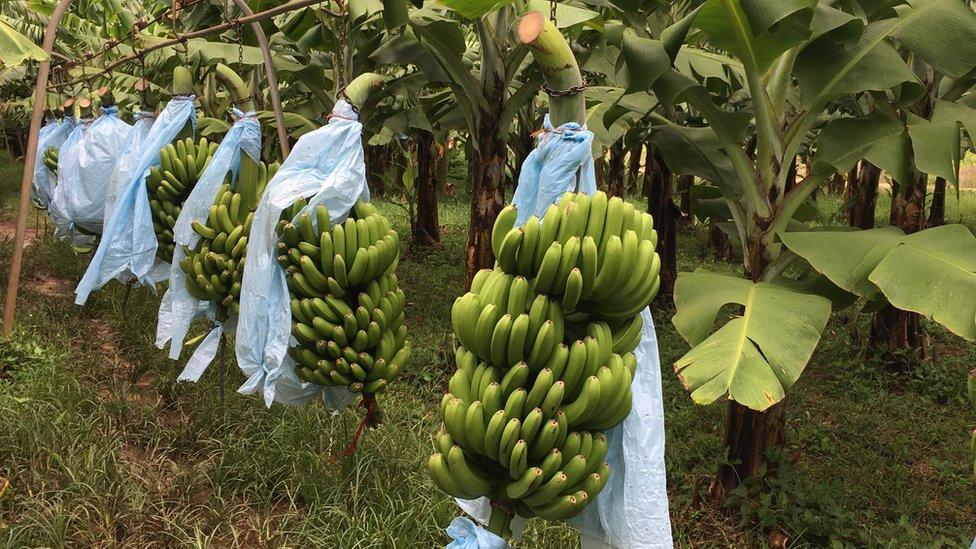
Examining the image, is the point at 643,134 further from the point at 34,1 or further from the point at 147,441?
the point at 34,1

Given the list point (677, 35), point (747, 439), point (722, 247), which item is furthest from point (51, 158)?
point (722, 247)

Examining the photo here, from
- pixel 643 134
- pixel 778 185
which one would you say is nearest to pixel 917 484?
pixel 778 185

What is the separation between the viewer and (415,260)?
8.63 metres

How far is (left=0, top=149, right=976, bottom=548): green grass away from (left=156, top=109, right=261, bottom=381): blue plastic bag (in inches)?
20.1

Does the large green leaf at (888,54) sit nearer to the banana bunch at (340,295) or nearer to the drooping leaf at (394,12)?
the drooping leaf at (394,12)

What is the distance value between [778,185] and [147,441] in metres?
3.25

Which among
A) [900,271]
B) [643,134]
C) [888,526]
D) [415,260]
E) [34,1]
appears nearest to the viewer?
[900,271]

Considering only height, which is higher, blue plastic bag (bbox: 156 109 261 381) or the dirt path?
blue plastic bag (bbox: 156 109 261 381)

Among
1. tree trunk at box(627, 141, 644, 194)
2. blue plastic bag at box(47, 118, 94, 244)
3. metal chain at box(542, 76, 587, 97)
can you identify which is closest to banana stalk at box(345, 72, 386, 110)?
metal chain at box(542, 76, 587, 97)

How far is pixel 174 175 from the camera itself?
3.46 m

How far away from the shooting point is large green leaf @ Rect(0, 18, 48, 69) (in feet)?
8.84

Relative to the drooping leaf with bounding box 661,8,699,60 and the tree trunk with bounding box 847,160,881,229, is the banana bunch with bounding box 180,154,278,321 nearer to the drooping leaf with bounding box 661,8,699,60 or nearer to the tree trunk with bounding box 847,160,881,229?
the drooping leaf with bounding box 661,8,699,60

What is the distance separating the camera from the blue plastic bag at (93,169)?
443 cm

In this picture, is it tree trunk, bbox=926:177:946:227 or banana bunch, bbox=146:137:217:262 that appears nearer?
banana bunch, bbox=146:137:217:262
